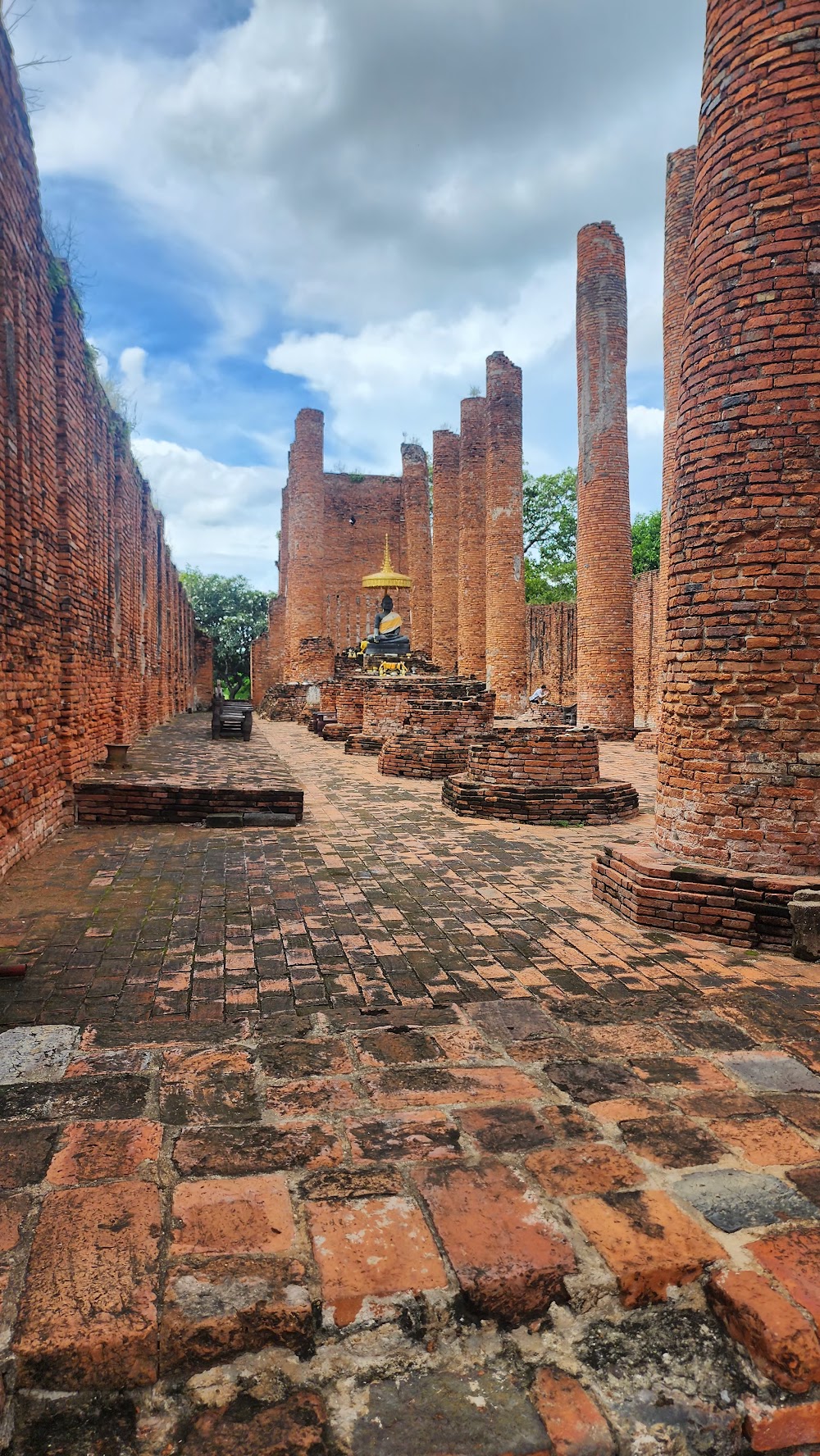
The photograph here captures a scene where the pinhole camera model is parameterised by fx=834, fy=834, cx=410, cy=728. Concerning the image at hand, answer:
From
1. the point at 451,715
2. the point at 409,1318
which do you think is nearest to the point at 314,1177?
the point at 409,1318

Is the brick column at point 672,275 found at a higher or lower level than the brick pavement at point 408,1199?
higher

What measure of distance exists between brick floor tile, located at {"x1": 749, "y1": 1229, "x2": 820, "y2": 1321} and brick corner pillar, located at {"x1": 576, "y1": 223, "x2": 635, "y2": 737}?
1420cm

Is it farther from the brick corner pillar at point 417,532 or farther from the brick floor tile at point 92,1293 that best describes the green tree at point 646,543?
the brick floor tile at point 92,1293

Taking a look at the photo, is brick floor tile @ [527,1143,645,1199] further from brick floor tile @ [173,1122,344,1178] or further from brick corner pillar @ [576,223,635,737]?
brick corner pillar @ [576,223,635,737]

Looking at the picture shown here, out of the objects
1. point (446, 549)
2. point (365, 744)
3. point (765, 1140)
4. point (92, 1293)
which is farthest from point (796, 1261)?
point (446, 549)

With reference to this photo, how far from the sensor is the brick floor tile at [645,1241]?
170cm

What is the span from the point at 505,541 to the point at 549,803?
12.1m

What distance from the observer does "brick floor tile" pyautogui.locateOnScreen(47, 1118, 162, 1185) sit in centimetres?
197

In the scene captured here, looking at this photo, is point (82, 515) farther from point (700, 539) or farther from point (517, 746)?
point (700, 539)

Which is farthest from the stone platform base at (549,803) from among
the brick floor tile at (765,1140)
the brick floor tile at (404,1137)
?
the brick floor tile at (404,1137)

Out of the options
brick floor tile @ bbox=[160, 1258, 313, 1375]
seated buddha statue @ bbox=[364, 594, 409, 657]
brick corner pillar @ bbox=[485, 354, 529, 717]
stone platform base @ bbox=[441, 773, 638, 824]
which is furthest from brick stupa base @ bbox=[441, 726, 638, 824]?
seated buddha statue @ bbox=[364, 594, 409, 657]

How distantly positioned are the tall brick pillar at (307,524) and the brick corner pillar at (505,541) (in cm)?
843

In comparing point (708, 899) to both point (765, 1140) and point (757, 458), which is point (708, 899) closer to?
point (765, 1140)

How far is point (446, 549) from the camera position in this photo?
2445 cm
